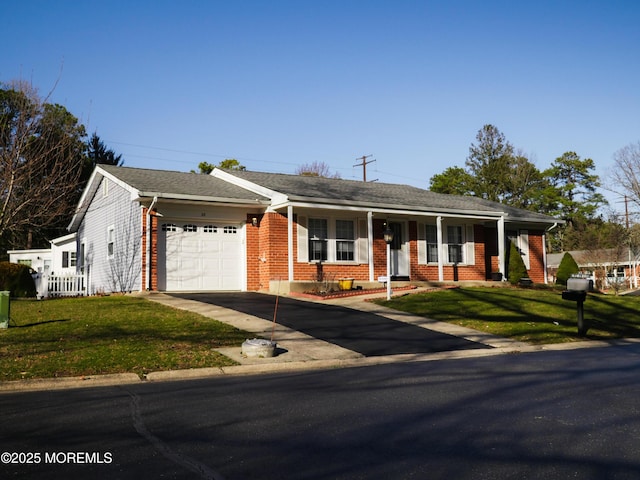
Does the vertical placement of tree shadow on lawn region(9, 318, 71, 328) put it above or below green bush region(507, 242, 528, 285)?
below

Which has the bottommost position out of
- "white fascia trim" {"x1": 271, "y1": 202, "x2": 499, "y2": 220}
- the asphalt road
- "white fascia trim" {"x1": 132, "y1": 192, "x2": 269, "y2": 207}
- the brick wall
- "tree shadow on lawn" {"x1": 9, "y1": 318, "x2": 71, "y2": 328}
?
the asphalt road

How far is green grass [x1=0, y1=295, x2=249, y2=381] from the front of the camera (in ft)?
32.0

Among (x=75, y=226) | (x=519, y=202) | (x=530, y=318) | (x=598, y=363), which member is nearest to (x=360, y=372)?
(x=598, y=363)

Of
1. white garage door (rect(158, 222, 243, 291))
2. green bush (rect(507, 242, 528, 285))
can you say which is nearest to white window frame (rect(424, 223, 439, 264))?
green bush (rect(507, 242, 528, 285))

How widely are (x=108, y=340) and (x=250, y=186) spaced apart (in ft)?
41.3

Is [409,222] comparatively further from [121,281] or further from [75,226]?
[75,226]

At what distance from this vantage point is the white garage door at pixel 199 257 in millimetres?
20953

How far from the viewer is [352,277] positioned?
23.2 meters

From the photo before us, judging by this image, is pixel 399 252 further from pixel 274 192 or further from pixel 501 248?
pixel 274 192

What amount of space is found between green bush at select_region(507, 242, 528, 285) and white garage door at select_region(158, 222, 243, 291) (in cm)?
1204

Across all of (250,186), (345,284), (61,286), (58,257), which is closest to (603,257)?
(345,284)

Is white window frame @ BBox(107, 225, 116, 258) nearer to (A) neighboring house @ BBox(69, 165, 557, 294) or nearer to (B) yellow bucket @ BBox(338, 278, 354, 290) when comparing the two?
(A) neighboring house @ BBox(69, 165, 557, 294)

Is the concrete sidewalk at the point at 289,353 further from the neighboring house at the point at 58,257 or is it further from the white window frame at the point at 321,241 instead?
the neighboring house at the point at 58,257

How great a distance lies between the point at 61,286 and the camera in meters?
23.7
